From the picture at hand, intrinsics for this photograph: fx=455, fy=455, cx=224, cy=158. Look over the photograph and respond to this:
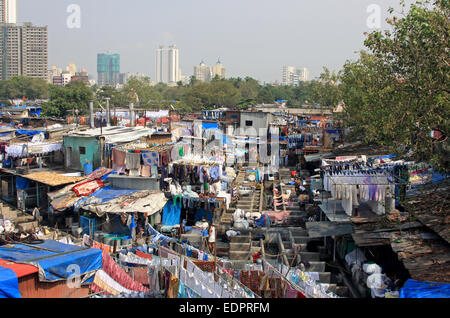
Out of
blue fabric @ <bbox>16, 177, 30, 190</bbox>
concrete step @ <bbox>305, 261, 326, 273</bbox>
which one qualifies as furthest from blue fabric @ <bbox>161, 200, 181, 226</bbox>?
blue fabric @ <bbox>16, 177, 30, 190</bbox>

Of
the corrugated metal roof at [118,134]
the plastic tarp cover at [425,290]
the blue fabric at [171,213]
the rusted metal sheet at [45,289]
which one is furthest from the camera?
the corrugated metal roof at [118,134]

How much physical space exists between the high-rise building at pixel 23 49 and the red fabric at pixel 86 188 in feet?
322

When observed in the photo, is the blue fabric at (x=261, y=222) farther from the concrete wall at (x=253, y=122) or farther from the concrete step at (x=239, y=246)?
the concrete wall at (x=253, y=122)

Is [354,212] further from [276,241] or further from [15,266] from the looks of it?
[15,266]

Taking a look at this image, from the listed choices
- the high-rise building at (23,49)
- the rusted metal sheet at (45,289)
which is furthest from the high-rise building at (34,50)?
the rusted metal sheet at (45,289)

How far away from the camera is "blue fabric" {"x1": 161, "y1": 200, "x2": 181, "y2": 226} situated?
53.3ft

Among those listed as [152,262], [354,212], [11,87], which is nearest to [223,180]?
[354,212]

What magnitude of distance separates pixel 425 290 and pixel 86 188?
41.3 ft

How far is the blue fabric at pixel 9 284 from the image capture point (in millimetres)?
7500

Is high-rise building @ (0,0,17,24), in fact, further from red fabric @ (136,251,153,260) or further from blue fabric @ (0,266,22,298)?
blue fabric @ (0,266,22,298)

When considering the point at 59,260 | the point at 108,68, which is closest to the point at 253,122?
the point at 59,260

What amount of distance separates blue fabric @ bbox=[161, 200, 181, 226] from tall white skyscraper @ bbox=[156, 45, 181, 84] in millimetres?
177818

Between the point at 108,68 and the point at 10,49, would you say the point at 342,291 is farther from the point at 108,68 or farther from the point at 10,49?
the point at 108,68

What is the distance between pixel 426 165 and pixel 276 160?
16739mm
